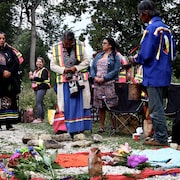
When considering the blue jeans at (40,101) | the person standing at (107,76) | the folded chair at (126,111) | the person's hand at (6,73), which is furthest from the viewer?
the blue jeans at (40,101)

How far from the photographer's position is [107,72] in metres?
8.14

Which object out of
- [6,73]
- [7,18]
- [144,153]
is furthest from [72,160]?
[7,18]

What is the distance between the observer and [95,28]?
740 inches

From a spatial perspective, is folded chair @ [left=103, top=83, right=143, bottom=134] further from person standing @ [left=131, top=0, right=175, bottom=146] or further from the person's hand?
the person's hand

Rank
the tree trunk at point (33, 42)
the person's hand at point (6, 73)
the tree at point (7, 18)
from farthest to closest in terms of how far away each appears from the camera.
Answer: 1. the tree trunk at point (33, 42)
2. the tree at point (7, 18)
3. the person's hand at point (6, 73)

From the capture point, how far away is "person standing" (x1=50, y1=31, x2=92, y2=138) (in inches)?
301

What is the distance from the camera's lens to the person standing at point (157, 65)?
6480 mm

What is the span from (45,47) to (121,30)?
17.1 m

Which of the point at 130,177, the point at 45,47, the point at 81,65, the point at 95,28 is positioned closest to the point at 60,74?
the point at 81,65

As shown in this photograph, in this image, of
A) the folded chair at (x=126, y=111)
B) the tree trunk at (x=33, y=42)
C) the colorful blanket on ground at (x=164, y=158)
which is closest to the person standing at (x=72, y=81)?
the folded chair at (x=126, y=111)

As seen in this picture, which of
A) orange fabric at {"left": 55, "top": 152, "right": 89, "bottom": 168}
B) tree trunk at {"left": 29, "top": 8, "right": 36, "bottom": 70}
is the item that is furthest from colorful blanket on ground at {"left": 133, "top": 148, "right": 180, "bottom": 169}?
tree trunk at {"left": 29, "top": 8, "right": 36, "bottom": 70}

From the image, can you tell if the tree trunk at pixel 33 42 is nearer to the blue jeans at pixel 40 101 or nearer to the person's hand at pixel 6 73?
the blue jeans at pixel 40 101

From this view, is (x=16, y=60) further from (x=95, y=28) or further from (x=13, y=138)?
(x=95, y=28)

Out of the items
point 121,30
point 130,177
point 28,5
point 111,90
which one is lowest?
point 130,177
